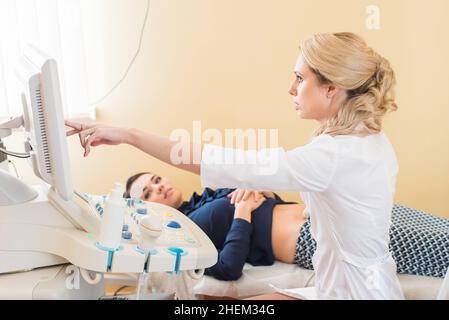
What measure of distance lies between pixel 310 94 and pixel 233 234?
22.9 inches

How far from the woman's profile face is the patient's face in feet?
2.56

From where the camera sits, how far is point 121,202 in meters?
0.79

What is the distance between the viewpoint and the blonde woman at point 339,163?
90 cm

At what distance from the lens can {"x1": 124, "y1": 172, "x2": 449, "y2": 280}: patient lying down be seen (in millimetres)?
1350

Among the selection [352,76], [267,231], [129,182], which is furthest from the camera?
[129,182]

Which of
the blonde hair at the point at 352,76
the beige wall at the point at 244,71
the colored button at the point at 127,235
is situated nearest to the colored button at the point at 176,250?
the colored button at the point at 127,235

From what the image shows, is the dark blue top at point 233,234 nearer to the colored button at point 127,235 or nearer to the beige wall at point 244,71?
the beige wall at point 244,71

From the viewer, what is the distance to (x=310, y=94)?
3.29 ft

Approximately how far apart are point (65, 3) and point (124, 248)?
44.0 inches

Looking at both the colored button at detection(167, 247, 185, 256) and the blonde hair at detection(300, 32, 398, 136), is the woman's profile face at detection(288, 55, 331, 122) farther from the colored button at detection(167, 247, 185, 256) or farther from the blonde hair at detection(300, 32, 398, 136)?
the colored button at detection(167, 247, 185, 256)

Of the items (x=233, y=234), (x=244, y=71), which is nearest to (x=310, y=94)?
(x=233, y=234)

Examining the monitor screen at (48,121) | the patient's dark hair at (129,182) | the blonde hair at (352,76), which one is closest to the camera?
the monitor screen at (48,121)

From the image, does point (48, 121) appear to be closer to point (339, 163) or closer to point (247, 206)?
point (339, 163)
